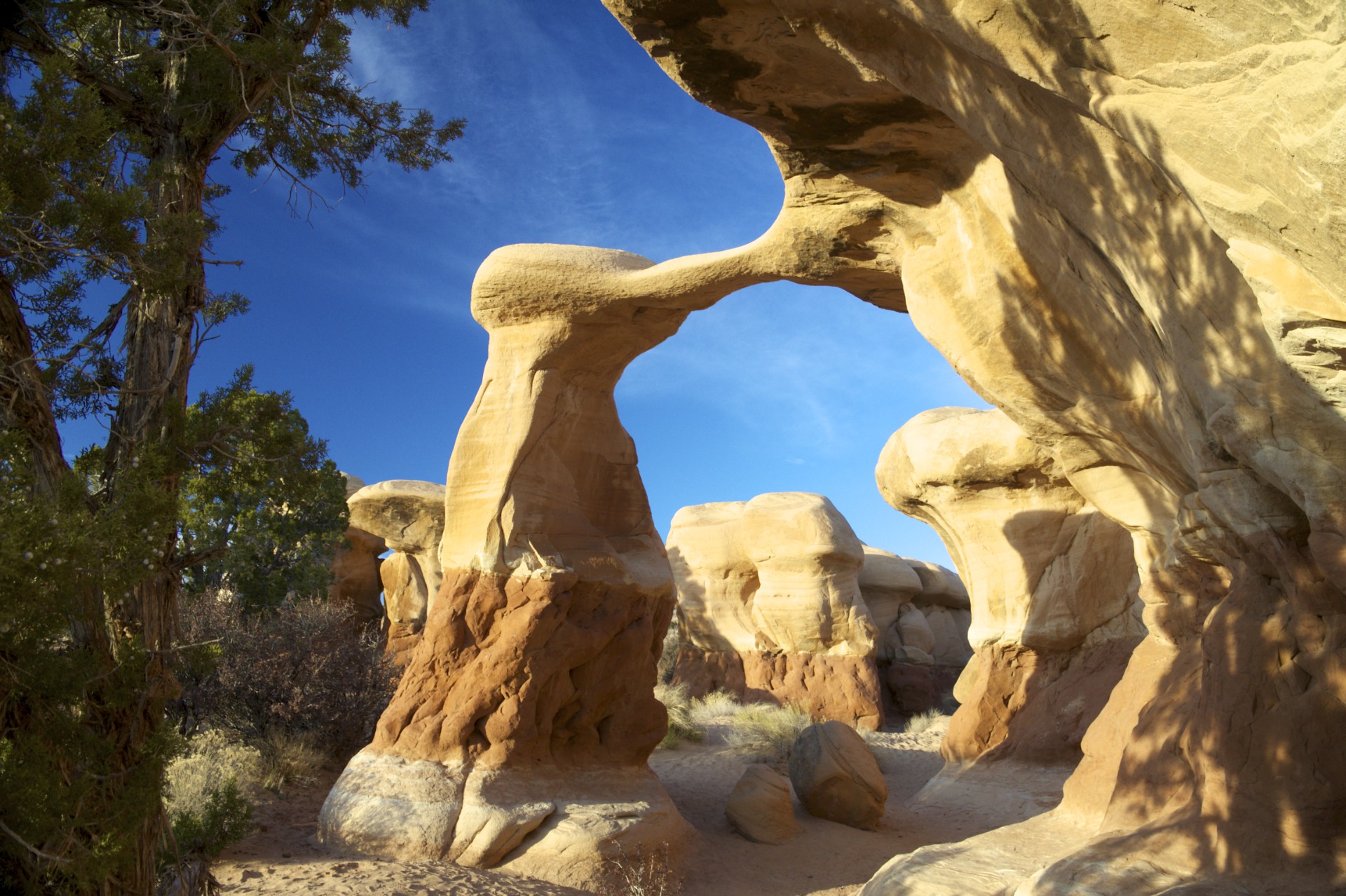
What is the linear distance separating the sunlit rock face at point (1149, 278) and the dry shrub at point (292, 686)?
7.24 metres

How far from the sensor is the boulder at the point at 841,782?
10.1 metres

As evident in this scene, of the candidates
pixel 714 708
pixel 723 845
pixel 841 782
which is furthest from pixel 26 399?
pixel 714 708

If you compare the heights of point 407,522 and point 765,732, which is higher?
point 407,522

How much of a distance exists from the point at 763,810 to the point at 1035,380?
17.7 ft

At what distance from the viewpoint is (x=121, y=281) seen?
13.2 feet

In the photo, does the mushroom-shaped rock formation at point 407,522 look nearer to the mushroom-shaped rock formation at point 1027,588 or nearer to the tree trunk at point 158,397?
the mushroom-shaped rock formation at point 1027,588

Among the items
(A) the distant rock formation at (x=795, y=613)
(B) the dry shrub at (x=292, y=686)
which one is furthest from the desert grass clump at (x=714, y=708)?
(B) the dry shrub at (x=292, y=686)

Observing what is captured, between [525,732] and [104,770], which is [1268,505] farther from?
[525,732]

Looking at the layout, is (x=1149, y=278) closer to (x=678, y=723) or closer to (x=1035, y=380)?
(x=1035, y=380)

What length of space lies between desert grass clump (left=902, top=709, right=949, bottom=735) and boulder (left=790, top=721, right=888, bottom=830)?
6755mm

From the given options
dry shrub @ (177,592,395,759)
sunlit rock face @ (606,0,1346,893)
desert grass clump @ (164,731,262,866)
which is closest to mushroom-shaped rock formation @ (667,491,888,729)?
dry shrub @ (177,592,395,759)

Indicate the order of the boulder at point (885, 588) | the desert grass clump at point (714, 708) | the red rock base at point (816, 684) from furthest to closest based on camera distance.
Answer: the boulder at point (885, 588) < the red rock base at point (816, 684) < the desert grass clump at point (714, 708)

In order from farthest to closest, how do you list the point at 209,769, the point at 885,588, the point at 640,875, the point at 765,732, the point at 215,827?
1. the point at 885,588
2. the point at 765,732
3. the point at 209,769
4. the point at 640,875
5. the point at 215,827

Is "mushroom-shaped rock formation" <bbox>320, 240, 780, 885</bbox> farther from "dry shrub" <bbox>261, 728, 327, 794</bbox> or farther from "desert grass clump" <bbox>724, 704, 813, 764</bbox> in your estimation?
"desert grass clump" <bbox>724, 704, 813, 764</bbox>
